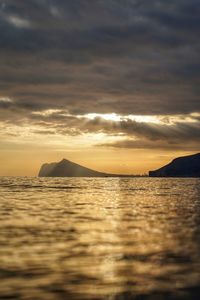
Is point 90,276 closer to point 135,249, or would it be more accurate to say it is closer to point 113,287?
point 113,287

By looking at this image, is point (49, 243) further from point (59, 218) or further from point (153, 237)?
point (59, 218)

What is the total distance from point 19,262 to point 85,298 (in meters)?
5.94

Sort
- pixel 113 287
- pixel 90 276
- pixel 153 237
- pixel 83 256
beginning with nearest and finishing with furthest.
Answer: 1. pixel 113 287
2. pixel 90 276
3. pixel 83 256
4. pixel 153 237

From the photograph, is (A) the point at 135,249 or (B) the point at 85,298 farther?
(A) the point at 135,249

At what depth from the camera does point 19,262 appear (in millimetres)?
18656

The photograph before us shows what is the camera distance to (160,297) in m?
13.7

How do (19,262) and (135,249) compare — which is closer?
(19,262)

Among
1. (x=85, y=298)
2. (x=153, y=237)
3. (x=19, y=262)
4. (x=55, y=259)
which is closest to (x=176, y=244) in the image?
(x=153, y=237)

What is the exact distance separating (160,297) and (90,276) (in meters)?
3.58

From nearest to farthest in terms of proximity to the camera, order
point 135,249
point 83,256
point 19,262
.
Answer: point 19,262
point 83,256
point 135,249

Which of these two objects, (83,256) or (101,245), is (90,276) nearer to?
(83,256)

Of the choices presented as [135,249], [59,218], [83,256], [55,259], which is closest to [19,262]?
[55,259]

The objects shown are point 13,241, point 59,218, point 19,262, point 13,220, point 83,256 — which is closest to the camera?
point 19,262

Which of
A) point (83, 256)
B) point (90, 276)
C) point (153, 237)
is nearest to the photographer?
point (90, 276)
